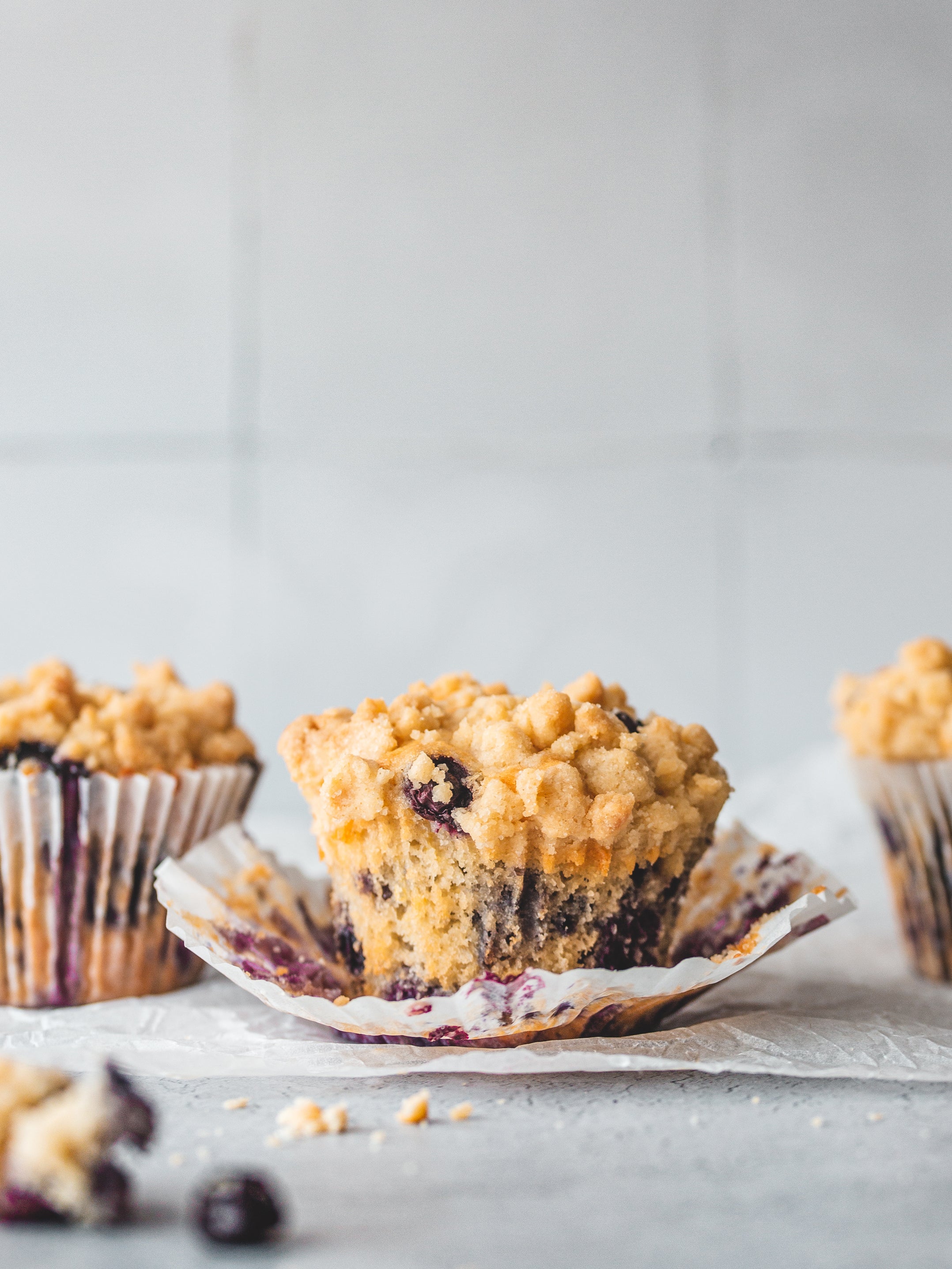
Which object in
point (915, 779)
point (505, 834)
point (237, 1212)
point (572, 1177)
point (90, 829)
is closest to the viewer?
point (237, 1212)

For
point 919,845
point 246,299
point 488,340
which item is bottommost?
point 919,845

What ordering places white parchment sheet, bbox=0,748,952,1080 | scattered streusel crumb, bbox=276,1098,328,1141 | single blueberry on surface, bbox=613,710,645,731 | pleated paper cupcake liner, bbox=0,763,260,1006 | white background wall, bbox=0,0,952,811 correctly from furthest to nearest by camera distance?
white background wall, bbox=0,0,952,811 → pleated paper cupcake liner, bbox=0,763,260,1006 → single blueberry on surface, bbox=613,710,645,731 → white parchment sheet, bbox=0,748,952,1080 → scattered streusel crumb, bbox=276,1098,328,1141

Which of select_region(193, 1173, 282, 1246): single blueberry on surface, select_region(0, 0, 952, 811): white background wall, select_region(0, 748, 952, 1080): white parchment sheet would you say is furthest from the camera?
select_region(0, 0, 952, 811): white background wall

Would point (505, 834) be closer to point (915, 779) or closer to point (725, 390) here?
point (915, 779)

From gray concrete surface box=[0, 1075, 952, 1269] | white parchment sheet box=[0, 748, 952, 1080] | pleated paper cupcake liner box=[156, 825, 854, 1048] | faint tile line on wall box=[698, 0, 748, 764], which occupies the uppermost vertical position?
faint tile line on wall box=[698, 0, 748, 764]

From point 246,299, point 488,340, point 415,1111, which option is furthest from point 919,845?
point 246,299

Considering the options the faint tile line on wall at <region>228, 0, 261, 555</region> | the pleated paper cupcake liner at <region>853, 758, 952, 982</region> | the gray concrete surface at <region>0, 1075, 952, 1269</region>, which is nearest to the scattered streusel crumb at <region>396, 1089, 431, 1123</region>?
the gray concrete surface at <region>0, 1075, 952, 1269</region>

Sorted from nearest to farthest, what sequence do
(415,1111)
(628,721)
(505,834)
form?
(415,1111), (505,834), (628,721)

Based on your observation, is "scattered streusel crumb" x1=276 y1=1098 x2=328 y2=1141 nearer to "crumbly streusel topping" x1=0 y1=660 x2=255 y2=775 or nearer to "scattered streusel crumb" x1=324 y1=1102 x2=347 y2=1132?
"scattered streusel crumb" x1=324 y1=1102 x2=347 y2=1132
